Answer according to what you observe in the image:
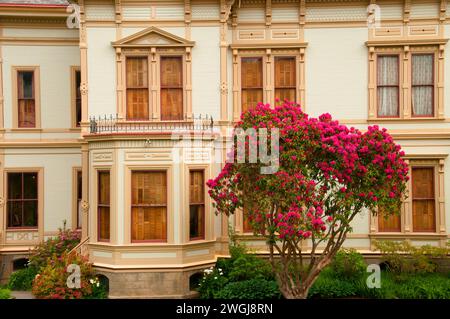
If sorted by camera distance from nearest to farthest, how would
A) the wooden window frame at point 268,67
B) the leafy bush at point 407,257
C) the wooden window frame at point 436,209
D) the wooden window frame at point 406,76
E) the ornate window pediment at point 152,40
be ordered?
the leafy bush at point 407,257 → the ornate window pediment at point 152,40 → the wooden window frame at point 436,209 → the wooden window frame at point 406,76 → the wooden window frame at point 268,67

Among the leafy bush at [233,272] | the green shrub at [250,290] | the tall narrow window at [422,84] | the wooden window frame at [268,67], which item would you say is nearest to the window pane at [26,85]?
the wooden window frame at [268,67]

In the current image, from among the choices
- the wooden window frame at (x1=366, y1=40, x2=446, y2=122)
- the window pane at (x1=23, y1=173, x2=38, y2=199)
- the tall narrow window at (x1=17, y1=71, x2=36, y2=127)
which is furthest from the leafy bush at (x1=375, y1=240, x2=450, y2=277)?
the tall narrow window at (x1=17, y1=71, x2=36, y2=127)

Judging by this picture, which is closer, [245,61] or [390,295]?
[390,295]

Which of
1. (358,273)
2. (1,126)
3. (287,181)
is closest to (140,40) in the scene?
(1,126)

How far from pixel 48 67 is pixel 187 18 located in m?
5.87

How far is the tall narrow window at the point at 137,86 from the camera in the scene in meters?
16.6

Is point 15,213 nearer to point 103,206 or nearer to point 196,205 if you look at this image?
point 103,206

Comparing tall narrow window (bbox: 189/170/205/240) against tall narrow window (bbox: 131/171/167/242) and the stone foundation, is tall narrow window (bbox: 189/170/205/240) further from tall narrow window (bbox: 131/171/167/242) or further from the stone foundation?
the stone foundation

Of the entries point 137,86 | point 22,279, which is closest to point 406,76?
point 137,86

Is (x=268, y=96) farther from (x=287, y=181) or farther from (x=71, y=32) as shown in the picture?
(x=71, y=32)

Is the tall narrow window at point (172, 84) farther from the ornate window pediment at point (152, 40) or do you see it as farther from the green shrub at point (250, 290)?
the green shrub at point (250, 290)

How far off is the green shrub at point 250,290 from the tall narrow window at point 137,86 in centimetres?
607

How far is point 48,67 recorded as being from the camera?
19.0m

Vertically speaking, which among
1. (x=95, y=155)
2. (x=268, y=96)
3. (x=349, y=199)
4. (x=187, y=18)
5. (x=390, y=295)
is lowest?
(x=390, y=295)
